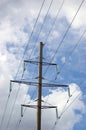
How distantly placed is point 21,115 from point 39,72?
347 cm

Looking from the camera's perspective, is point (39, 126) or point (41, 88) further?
point (41, 88)

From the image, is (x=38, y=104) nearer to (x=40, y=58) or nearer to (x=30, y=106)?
(x=30, y=106)

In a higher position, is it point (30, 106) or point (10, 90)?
point (10, 90)

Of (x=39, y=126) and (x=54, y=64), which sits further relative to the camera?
(x=54, y=64)

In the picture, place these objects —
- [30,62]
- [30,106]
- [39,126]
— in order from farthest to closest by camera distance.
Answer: [30,62]
[30,106]
[39,126]

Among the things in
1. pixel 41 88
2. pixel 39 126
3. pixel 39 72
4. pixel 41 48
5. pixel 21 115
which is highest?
pixel 41 48

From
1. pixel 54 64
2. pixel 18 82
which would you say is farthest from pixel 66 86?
pixel 18 82

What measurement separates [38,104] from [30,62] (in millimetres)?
3443

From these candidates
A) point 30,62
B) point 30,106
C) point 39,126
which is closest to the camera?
point 39,126

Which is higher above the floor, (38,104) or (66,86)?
(66,86)

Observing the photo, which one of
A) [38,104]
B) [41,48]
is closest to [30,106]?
[38,104]

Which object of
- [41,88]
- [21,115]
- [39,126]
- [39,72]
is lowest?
[39,126]

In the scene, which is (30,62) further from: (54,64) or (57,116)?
(57,116)

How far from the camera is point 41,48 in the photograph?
22406mm
